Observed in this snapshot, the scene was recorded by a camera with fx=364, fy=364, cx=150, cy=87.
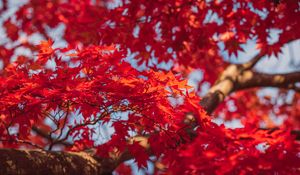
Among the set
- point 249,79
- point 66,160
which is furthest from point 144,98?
point 249,79

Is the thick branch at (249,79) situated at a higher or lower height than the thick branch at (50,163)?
higher

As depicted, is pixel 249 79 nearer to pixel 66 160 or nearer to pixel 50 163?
pixel 66 160

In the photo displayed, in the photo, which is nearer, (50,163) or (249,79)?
(50,163)

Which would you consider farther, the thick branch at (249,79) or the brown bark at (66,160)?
the thick branch at (249,79)

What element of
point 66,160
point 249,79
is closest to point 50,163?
point 66,160

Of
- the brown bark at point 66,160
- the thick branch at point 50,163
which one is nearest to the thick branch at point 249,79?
the brown bark at point 66,160

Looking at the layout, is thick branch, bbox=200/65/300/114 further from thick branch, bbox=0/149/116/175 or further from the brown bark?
thick branch, bbox=0/149/116/175

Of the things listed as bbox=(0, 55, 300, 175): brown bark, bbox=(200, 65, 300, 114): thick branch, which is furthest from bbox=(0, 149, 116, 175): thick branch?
bbox=(200, 65, 300, 114): thick branch

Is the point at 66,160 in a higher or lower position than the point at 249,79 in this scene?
lower

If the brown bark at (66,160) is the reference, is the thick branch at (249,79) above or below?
above

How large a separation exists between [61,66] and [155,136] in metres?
1.02

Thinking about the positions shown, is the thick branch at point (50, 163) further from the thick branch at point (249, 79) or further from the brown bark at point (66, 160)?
the thick branch at point (249, 79)

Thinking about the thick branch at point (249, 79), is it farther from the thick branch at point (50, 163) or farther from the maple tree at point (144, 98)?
the thick branch at point (50, 163)

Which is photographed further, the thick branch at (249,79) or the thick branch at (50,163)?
the thick branch at (249,79)
